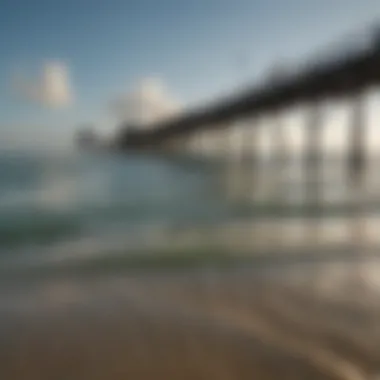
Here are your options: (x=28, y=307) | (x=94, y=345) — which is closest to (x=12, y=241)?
(x=28, y=307)

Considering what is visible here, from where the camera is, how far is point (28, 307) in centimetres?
457

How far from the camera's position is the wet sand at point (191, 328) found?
3262 mm

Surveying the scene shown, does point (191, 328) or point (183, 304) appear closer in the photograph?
point (191, 328)

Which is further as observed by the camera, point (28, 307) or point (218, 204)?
point (218, 204)

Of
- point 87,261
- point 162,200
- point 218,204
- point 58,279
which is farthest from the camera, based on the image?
point 162,200

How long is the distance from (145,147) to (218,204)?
59.6 metres

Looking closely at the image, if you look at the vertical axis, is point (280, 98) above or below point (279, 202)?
above

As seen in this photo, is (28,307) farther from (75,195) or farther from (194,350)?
(75,195)

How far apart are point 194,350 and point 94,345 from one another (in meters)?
0.66

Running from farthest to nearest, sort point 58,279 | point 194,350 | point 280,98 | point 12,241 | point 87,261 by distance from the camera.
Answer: point 280,98
point 12,241
point 87,261
point 58,279
point 194,350

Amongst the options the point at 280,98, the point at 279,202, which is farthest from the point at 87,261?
the point at 280,98

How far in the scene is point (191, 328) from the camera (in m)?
4.02

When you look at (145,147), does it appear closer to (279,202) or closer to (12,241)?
(279,202)

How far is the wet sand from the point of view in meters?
3.26
